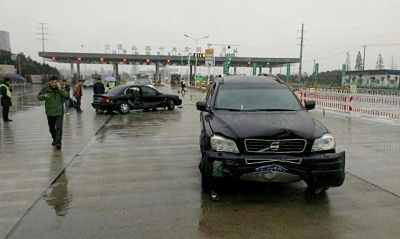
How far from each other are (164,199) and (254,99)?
2.33 metres

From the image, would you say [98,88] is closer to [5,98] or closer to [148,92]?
[148,92]

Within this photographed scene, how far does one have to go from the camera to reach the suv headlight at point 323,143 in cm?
536

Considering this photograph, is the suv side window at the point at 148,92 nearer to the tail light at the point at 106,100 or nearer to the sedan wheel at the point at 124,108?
the sedan wheel at the point at 124,108

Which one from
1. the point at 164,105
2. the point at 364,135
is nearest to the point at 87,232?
the point at 364,135

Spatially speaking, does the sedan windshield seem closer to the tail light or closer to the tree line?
the tail light

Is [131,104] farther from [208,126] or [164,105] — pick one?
[208,126]

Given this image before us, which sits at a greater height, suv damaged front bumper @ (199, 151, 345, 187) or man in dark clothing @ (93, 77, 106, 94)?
man in dark clothing @ (93, 77, 106, 94)

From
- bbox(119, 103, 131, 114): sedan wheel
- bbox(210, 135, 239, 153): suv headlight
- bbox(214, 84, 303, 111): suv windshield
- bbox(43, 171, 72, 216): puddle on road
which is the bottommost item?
bbox(43, 171, 72, 216): puddle on road

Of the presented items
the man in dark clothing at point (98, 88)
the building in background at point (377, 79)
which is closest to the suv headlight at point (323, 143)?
the man in dark clothing at point (98, 88)

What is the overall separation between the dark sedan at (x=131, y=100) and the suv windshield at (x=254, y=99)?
474 inches

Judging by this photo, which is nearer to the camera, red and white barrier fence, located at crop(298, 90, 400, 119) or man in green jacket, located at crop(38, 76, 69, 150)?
man in green jacket, located at crop(38, 76, 69, 150)

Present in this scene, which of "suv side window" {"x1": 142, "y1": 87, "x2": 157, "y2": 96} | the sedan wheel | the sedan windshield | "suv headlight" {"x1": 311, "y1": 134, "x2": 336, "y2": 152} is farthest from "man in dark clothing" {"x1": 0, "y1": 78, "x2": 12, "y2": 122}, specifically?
"suv headlight" {"x1": 311, "y1": 134, "x2": 336, "y2": 152}

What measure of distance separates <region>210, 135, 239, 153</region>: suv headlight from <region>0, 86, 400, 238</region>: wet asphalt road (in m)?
0.77

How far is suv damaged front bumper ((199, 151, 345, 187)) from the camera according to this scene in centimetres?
514
